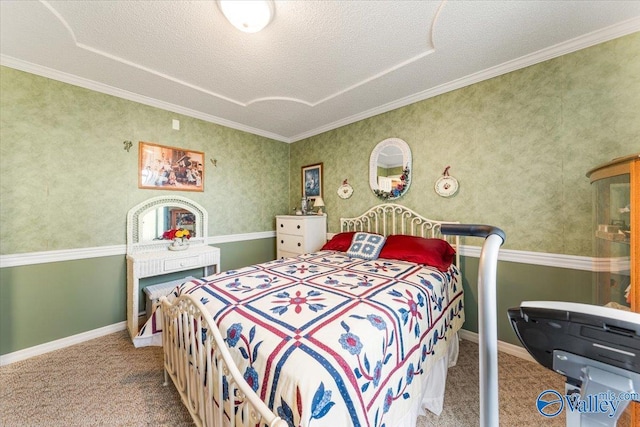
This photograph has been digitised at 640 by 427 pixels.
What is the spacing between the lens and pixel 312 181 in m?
3.96

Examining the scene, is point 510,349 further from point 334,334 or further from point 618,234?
point 334,334

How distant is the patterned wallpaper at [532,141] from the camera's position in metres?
1.80

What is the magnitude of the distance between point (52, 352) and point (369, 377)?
3045 mm

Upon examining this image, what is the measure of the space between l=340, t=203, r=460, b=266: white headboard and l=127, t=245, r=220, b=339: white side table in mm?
1885

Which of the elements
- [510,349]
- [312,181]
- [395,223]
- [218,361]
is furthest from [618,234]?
[312,181]

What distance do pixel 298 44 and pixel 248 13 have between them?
18.3 inches

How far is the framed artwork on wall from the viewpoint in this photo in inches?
110

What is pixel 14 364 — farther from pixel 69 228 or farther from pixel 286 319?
pixel 286 319

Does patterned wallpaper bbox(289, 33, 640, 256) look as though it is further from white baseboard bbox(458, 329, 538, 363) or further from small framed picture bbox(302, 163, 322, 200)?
small framed picture bbox(302, 163, 322, 200)

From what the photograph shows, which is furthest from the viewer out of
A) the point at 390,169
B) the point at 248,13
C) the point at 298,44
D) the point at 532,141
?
the point at 390,169

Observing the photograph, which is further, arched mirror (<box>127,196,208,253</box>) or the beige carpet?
arched mirror (<box>127,196,208,253</box>)

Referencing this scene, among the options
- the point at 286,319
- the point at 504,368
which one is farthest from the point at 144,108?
the point at 504,368

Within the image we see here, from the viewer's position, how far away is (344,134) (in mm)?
3529

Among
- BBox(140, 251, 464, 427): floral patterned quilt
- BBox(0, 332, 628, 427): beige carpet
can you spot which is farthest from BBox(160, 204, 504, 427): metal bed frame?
BBox(0, 332, 628, 427): beige carpet
